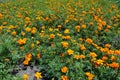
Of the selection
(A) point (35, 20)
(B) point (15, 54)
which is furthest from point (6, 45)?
(A) point (35, 20)

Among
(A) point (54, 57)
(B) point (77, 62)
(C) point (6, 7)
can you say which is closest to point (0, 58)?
(A) point (54, 57)

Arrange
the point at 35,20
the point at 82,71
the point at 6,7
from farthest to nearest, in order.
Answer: the point at 6,7
the point at 35,20
the point at 82,71

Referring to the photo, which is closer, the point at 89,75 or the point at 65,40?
the point at 89,75

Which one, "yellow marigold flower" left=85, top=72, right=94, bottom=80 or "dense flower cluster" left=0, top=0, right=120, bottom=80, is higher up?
"dense flower cluster" left=0, top=0, right=120, bottom=80

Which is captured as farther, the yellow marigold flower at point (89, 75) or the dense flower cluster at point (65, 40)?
the dense flower cluster at point (65, 40)

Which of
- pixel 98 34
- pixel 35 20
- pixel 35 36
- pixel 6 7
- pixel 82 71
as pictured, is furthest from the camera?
pixel 6 7

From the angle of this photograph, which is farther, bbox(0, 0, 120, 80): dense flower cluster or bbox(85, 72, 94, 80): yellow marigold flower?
bbox(0, 0, 120, 80): dense flower cluster

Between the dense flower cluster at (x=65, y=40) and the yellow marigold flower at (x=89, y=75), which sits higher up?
the dense flower cluster at (x=65, y=40)

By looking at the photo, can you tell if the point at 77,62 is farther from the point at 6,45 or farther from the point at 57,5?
the point at 57,5

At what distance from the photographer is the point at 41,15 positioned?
22.4 feet

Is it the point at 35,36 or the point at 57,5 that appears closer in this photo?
the point at 35,36

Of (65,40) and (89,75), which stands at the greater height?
(65,40)

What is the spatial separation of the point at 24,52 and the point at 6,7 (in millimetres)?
3149

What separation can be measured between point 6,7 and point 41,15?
1.40 metres
